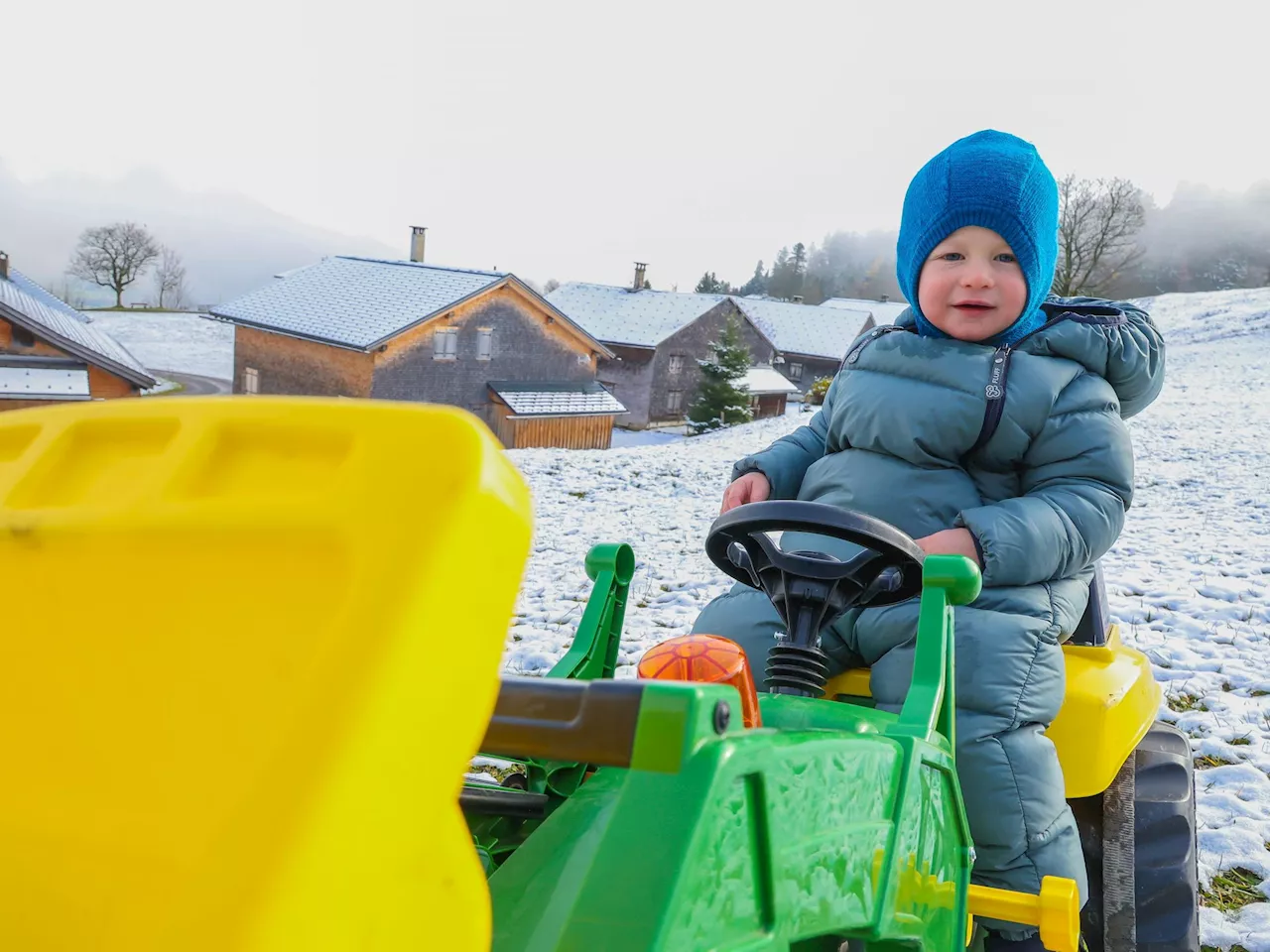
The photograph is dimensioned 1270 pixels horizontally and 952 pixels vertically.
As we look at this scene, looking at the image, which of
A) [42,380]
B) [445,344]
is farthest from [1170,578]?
[445,344]

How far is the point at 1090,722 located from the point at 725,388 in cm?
3173

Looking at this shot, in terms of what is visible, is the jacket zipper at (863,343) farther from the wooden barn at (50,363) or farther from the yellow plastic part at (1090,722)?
the wooden barn at (50,363)

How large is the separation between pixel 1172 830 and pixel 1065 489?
0.81 metres

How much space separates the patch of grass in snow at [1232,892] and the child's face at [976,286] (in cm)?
170

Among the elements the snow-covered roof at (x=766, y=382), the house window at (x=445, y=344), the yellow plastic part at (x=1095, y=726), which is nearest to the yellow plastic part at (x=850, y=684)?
the yellow plastic part at (x=1095, y=726)

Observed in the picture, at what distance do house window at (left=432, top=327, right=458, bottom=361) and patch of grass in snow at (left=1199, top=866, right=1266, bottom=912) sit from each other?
1142 inches

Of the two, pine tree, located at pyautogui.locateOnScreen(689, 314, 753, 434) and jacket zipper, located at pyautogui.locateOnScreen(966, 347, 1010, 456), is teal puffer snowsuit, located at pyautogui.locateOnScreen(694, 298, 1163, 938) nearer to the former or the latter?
jacket zipper, located at pyautogui.locateOnScreen(966, 347, 1010, 456)

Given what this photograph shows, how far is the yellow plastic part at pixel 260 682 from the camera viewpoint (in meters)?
0.58

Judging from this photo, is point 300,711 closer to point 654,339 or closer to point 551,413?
point 551,413

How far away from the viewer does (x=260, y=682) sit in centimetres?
62

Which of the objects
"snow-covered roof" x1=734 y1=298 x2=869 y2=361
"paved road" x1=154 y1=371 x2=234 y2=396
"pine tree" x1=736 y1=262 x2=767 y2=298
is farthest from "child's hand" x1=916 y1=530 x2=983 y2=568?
"pine tree" x1=736 y1=262 x2=767 y2=298

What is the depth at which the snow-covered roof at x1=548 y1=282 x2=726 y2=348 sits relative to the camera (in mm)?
41500

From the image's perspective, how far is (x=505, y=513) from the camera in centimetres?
67

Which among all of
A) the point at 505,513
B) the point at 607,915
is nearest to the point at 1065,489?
the point at 607,915
